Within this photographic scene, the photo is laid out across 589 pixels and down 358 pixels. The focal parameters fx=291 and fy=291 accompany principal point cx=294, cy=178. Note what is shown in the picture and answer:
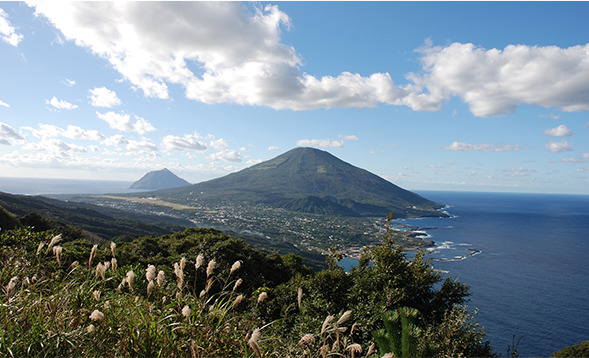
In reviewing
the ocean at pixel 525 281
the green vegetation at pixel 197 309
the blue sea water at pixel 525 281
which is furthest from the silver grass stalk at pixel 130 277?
the ocean at pixel 525 281

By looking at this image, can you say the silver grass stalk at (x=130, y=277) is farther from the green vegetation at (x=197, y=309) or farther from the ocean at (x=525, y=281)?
the ocean at (x=525, y=281)

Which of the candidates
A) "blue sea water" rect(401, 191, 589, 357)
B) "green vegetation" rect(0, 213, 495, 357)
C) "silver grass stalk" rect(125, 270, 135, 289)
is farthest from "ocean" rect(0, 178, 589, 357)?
"silver grass stalk" rect(125, 270, 135, 289)

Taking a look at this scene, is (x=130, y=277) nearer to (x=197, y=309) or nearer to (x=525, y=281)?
(x=197, y=309)

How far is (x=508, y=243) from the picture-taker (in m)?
90.9

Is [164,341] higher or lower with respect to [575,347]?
higher

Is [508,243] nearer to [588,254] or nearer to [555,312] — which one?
[588,254]

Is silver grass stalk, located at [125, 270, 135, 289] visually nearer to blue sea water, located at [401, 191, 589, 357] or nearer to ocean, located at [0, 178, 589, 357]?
blue sea water, located at [401, 191, 589, 357]

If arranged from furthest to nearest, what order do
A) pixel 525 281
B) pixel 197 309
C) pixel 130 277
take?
→ pixel 525 281 → pixel 197 309 → pixel 130 277

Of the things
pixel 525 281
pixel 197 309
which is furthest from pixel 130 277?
pixel 525 281

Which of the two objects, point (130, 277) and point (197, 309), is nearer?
point (130, 277)

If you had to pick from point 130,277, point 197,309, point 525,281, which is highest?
point 130,277

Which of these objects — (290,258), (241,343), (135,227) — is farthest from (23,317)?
(135,227)

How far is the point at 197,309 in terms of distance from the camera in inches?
143

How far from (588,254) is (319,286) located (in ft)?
341
